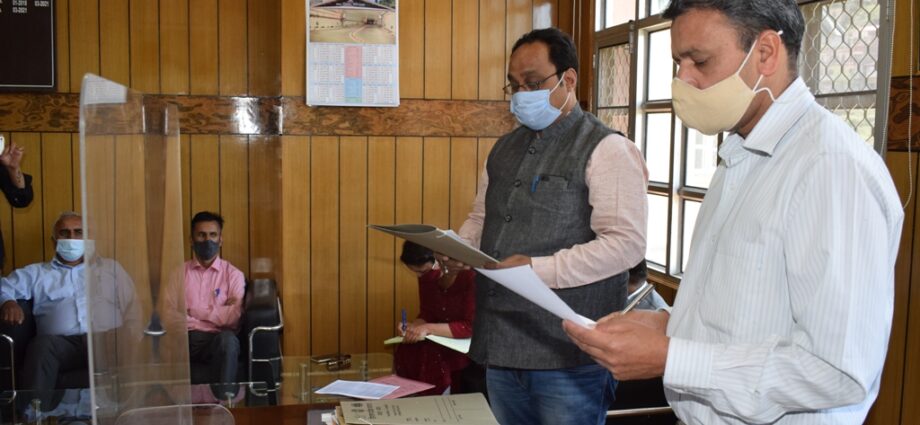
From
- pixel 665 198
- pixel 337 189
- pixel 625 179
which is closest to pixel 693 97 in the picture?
pixel 625 179

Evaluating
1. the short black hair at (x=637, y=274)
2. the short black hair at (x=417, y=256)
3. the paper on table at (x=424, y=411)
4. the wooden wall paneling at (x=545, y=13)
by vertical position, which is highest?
the wooden wall paneling at (x=545, y=13)

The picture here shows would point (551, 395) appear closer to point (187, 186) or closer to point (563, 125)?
point (563, 125)

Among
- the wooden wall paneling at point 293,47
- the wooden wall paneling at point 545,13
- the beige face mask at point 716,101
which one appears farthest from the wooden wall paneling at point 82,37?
the beige face mask at point 716,101

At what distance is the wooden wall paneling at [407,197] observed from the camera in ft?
14.5

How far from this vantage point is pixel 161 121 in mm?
1475

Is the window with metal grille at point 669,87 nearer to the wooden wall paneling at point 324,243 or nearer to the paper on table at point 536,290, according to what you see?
the wooden wall paneling at point 324,243

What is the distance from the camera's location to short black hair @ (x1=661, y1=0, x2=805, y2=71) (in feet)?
4.20

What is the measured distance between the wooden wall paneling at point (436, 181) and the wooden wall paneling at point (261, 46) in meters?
0.93

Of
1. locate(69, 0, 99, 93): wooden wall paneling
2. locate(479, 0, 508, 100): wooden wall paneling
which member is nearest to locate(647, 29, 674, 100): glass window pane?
locate(479, 0, 508, 100): wooden wall paneling

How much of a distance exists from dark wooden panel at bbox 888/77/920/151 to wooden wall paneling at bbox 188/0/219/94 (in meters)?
3.53

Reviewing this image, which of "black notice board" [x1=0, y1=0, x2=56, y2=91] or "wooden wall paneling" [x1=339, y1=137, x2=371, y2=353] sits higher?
"black notice board" [x1=0, y1=0, x2=56, y2=91]

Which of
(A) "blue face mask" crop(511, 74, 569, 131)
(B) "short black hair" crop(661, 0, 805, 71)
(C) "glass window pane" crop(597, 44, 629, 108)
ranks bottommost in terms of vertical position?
(A) "blue face mask" crop(511, 74, 569, 131)

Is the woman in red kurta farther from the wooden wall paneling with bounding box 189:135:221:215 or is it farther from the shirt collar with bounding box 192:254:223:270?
the wooden wall paneling with bounding box 189:135:221:215

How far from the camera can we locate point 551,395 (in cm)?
214
